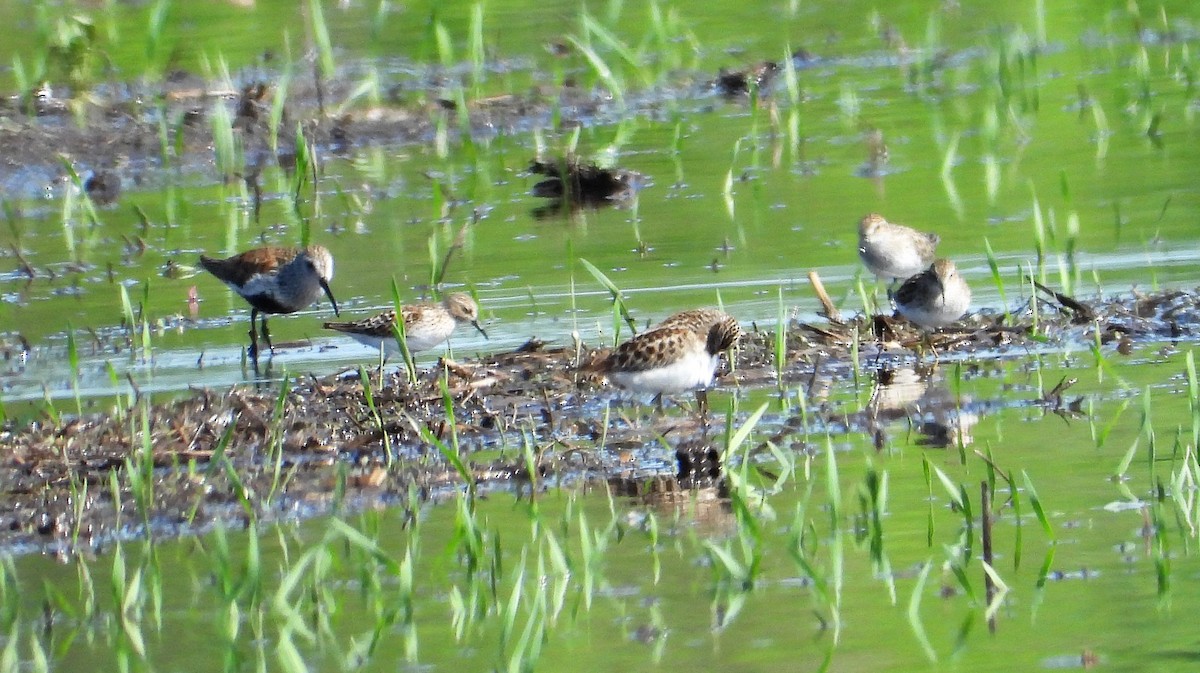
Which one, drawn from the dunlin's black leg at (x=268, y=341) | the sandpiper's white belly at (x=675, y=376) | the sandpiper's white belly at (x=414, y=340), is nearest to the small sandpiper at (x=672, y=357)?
the sandpiper's white belly at (x=675, y=376)

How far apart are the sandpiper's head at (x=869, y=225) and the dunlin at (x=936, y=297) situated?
1.56 m

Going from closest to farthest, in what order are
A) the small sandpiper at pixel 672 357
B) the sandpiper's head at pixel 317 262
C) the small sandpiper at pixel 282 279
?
1. the small sandpiper at pixel 672 357
2. the small sandpiper at pixel 282 279
3. the sandpiper's head at pixel 317 262

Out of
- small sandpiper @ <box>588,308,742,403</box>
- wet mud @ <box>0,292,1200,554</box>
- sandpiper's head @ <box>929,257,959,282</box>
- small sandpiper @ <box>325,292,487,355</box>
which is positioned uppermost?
sandpiper's head @ <box>929,257,959,282</box>

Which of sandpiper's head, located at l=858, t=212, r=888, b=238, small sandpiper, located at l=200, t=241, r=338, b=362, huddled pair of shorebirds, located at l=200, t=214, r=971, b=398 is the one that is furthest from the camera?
sandpiper's head, located at l=858, t=212, r=888, b=238

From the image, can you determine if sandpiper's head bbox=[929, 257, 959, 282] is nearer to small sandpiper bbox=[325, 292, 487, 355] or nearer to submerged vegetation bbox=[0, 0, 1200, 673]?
submerged vegetation bbox=[0, 0, 1200, 673]

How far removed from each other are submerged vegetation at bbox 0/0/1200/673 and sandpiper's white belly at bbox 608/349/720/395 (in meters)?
0.17

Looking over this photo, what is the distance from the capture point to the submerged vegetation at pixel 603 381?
6.46 m

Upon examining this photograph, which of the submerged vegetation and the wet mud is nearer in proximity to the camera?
the submerged vegetation

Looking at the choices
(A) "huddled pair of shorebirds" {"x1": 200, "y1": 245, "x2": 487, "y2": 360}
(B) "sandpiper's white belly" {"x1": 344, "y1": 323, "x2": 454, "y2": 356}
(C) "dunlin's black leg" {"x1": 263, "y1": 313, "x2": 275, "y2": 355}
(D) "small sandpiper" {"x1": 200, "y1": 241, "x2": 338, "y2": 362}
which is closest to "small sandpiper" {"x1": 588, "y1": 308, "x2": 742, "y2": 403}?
(B) "sandpiper's white belly" {"x1": 344, "y1": 323, "x2": 454, "y2": 356}

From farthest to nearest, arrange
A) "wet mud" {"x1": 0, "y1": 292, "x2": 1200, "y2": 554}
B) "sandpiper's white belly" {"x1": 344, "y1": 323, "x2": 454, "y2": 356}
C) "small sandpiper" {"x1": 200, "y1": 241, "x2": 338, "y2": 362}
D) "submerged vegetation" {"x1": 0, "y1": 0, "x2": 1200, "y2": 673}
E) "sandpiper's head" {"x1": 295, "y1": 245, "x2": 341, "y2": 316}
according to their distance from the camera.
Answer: "sandpiper's head" {"x1": 295, "y1": 245, "x2": 341, "y2": 316}, "small sandpiper" {"x1": 200, "y1": 241, "x2": 338, "y2": 362}, "sandpiper's white belly" {"x1": 344, "y1": 323, "x2": 454, "y2": 356}, "wet mud" {"x1": 0, "y1": 292, "x2": 1200, "y2": 554}, "submerged vegetation" {"x1": 0, "y1": 0, "x2": 1200, "y2": 673}

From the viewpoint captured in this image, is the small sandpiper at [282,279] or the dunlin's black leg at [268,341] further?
the small sandpiper at [282,279]

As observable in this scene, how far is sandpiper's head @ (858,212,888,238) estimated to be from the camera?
39.9 feet

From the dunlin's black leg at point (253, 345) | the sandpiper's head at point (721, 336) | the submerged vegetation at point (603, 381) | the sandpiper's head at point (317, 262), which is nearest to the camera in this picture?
the submerged vegetation at point (603, 381)

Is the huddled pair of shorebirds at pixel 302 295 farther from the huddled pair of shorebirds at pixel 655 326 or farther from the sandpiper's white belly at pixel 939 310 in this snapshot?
the sandpiper's white belly at pixel 939 310
